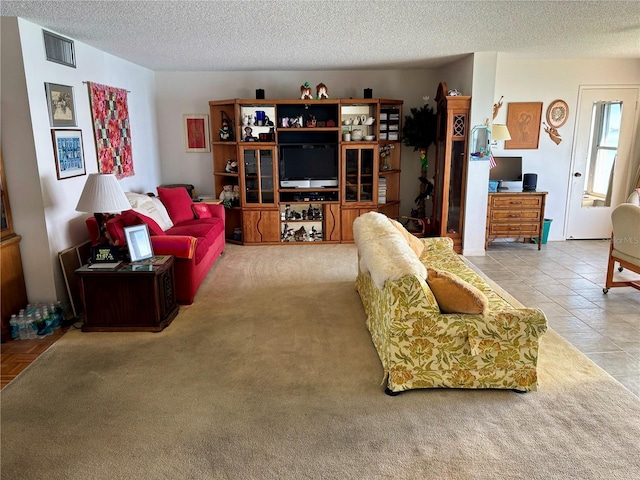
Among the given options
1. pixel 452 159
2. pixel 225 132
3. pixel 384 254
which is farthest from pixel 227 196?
pixel 384 254

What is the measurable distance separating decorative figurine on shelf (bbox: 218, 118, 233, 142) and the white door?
4.83 metres

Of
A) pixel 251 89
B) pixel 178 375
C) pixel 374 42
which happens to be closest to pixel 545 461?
pixel 178 375

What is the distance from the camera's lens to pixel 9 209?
3764mm

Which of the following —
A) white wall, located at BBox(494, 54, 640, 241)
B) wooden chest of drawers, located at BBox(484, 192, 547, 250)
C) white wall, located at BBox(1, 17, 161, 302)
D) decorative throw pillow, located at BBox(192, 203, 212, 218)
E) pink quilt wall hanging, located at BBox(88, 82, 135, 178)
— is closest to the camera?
white wall, located at BBox(1, 17, 161, 302)

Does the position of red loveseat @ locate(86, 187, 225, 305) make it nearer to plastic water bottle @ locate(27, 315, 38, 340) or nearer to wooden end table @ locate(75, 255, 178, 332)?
wooden end table @ locate(75, 255, 178, 332)

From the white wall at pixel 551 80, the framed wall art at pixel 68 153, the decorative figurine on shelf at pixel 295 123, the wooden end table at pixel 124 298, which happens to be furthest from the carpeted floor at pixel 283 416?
the white wall at pixel 551 80

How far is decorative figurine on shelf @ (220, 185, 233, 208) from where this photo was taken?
6.63 m

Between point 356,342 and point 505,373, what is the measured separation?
1.12 metres

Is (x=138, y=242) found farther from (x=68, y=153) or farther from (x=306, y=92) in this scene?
(x=306, y=92)

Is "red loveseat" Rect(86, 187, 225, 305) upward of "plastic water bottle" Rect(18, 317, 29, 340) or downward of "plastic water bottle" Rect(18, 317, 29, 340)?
upward

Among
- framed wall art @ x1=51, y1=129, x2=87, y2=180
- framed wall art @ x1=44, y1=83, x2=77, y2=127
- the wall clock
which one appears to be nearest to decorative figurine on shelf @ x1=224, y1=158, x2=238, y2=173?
framed wall art @ x1=51, y1=129, x2=87, y2=180

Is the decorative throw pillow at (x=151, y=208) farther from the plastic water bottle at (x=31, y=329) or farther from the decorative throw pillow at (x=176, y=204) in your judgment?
the plastic water bottle at (x=31, y=329)

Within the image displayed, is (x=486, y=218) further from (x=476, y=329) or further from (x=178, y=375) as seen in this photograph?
(x=178, y=375)

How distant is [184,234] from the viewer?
4988 millimetres
